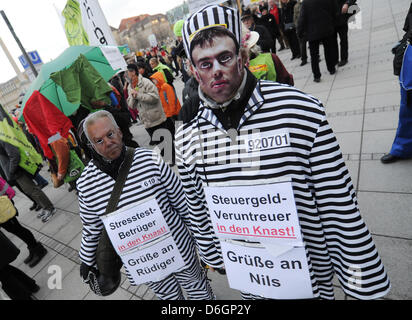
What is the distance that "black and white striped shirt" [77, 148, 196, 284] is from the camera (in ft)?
5.49

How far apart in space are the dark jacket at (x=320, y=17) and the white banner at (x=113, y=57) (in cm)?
452

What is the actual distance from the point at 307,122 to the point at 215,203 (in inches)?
22.9

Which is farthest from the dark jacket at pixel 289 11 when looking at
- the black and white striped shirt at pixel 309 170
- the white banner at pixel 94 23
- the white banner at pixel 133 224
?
the white banner at pixel 133 224

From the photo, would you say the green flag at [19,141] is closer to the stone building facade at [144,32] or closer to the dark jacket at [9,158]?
the dark jacket at [9,158]

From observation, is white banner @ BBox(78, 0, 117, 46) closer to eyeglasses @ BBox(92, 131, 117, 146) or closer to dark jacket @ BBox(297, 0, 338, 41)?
eyeglasses @ BBox(92, 131, 117, 146)

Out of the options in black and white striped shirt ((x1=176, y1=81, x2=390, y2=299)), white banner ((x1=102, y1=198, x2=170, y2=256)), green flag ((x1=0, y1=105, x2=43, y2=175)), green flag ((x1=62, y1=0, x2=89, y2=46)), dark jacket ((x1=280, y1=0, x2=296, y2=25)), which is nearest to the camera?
black and white striped shirt ((x1=176, y1=81, x2=390, y2=299))

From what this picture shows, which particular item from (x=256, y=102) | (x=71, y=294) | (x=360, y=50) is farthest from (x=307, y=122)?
(x=360, y=50)

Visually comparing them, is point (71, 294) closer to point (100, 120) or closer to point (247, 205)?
point (100, 120)

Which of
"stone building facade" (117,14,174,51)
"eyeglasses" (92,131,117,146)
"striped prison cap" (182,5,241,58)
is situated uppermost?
"striped prison cap" (182,5,241,58)

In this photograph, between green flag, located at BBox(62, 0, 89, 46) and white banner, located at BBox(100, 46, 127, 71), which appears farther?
green flag, located at BBox(62, 0, 89, 46)

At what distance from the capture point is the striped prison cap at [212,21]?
3.35ft

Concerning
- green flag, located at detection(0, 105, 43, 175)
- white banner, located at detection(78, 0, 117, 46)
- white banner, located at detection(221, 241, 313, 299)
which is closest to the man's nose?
white banner, located at detection(221, 241, 313, 299)

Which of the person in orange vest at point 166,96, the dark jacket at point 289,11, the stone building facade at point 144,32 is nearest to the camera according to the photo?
the person in orange vest at point 166,96
